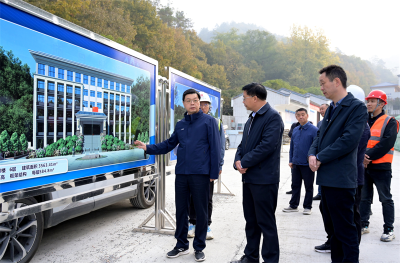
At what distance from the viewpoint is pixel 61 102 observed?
3104 millimetres

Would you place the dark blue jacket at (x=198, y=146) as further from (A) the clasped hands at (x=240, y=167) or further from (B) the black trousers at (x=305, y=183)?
(B) the black trousers at (x=305, y=183)

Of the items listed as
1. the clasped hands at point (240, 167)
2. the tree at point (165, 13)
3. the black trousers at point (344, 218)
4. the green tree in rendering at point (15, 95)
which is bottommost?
the black trousers at point (344, 218)

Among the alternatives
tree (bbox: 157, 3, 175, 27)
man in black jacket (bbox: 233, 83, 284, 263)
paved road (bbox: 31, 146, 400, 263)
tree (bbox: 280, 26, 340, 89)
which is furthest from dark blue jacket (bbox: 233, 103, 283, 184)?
tree (bbox: 280, 26, 340, 89)

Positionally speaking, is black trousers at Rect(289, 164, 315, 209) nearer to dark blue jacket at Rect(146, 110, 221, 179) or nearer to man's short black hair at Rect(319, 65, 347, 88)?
dark blue jacket at Rect(146, 110, 221, 179)

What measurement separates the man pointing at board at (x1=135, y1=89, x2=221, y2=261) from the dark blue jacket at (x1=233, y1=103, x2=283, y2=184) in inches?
19.9

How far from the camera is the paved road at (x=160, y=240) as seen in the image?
365 cm

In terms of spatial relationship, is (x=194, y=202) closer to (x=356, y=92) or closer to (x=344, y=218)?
(x=344, y=218)

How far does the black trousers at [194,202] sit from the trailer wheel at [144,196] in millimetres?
2006

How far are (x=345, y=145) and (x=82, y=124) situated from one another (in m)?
2.66

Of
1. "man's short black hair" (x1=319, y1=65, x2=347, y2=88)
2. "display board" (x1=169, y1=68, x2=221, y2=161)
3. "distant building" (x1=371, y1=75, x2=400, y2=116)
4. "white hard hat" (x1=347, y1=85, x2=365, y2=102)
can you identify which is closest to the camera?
"man's short black hair" (x1=319, y1=65, x2=347, y2=88)

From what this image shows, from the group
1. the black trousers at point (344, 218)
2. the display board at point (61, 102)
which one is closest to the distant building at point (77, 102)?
the display board at point (61, 102)

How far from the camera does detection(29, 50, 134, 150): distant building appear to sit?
9.51 ft

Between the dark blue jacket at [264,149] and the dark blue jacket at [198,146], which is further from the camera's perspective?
the dark blue jacket at [198,146]

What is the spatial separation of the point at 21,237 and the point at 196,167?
80.8 inches
